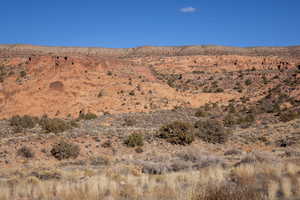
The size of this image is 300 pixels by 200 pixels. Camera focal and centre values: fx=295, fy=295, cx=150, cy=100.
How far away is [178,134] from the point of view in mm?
18297

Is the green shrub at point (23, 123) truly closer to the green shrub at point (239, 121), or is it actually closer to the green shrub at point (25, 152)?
the green shrub at point (25, 152)

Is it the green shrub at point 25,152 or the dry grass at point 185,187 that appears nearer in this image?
the dry grass at point 185,187

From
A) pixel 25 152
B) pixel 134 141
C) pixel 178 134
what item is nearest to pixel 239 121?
pixel 178 134

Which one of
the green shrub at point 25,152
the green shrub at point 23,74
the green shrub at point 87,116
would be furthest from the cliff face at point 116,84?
the green shrub at point 25,152

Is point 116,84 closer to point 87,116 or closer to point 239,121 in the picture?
point 87,116

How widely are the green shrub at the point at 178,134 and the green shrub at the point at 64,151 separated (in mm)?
5721

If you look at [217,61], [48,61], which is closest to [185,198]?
[48,61]

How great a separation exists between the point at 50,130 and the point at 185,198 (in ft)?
61.4

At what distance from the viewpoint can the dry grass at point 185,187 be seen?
18.8 feet

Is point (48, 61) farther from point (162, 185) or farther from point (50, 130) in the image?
point (162, 185)

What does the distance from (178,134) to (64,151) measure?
6.93m

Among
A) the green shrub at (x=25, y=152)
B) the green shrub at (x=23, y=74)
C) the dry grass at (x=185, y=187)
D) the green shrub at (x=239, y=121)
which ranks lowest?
the green shrub at (x=239, y=121)

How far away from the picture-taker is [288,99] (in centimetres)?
3378

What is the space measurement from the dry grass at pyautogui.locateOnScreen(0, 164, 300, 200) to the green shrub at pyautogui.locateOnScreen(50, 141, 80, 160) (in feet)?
19.5
